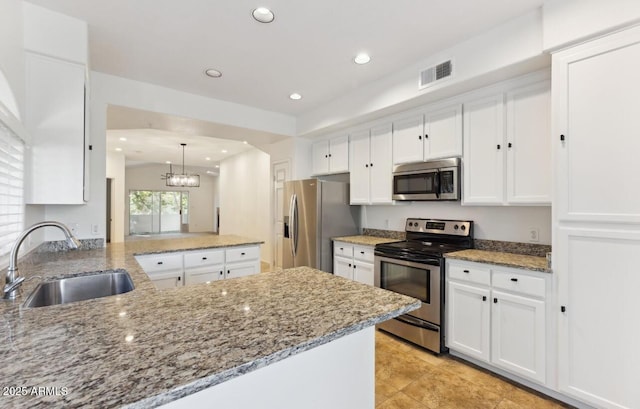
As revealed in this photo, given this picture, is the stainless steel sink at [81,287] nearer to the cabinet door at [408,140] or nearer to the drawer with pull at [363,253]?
the drawer with pull at [363,253]

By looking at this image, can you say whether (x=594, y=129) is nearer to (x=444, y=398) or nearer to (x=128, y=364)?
(x=444, y=398)

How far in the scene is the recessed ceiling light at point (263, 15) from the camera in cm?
205

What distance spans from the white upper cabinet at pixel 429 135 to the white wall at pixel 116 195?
7.52m

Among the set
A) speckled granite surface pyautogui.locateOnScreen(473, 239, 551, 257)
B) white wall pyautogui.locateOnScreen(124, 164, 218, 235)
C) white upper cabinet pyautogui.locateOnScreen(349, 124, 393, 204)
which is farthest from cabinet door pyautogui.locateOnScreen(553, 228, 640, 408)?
white wall pyautogui.locateOnScreen(124, 164, 218, 235)

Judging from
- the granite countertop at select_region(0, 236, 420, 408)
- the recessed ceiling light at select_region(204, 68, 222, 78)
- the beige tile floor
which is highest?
the recessed ceiling light at select_region(204, 68, 222, 78)

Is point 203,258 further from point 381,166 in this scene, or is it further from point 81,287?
point 381,166

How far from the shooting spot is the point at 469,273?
248cm

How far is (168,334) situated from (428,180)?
2.73m

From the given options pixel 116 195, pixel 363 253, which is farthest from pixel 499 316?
pixel 116 195

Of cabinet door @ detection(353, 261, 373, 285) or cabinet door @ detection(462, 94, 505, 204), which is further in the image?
cabinet door @ detection(353, 261, 373, 285)

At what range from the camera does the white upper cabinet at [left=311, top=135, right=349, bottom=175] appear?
160 inches

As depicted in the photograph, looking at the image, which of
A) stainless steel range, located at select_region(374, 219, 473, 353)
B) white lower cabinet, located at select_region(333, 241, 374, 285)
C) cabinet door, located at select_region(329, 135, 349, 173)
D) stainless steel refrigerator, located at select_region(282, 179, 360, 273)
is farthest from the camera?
cabinet door, located at select_region(329, 135, 349, 173)

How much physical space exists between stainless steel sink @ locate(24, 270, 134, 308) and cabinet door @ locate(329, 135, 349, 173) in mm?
2842

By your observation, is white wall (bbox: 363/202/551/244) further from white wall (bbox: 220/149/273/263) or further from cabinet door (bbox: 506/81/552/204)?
white wall (bbox: 220/149/273/263)
